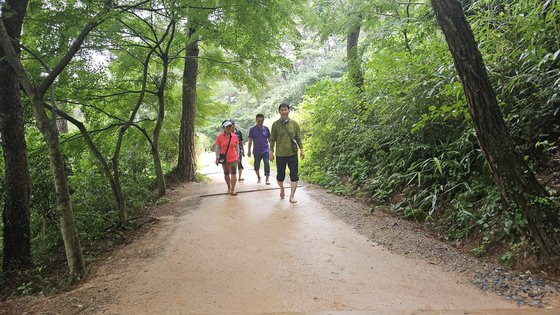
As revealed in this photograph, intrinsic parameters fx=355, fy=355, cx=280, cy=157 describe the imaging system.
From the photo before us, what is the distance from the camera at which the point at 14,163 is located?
16.6ft

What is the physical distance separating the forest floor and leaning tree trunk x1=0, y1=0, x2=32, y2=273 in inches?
49.8

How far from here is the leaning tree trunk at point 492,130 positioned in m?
3.52

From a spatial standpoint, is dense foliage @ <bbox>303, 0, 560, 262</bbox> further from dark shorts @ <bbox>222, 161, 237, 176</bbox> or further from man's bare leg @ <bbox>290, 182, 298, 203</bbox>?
dark shorts @ <bbox>222, 161, 237, 176</bbox>

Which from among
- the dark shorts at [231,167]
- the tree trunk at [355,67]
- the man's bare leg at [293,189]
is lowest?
the man's bare leg at [293,189]

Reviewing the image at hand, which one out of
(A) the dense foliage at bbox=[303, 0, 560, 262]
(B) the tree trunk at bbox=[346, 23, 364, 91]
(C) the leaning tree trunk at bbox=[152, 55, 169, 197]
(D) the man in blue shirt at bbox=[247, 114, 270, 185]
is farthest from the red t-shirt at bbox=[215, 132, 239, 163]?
(B) the tree trunk at bbox=[346, 23, 364, 91]

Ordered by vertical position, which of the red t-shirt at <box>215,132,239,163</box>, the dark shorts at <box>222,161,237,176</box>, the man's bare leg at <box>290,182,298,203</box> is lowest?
the man's bare leg at <box>290,182,298,203</box>

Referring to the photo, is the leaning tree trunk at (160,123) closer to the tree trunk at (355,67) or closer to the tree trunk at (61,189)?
the tree trunk at (61,189)

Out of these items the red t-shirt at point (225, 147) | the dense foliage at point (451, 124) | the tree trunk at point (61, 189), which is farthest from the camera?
the red t-shirt at point (225, 147)

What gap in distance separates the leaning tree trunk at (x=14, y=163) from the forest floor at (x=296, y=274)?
126 centimetres

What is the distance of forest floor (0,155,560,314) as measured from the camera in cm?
320

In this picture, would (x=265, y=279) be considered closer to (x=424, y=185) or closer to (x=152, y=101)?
(x=424, y=185)

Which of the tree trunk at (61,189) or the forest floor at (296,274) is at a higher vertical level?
the tree trunk at (61,189)

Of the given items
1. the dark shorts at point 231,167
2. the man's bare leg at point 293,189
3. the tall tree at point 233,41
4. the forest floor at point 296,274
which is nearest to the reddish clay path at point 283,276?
the forest floor at point 296,274

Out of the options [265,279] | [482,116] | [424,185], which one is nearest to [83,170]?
[265,279]
